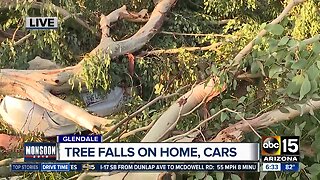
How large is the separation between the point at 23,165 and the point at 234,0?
1112 millimetres

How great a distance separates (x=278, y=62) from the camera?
1.22 metres

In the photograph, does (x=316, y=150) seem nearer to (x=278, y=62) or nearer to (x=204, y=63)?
(x=278, y=62)

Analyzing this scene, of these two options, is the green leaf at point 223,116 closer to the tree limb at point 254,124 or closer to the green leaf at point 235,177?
the tree limb at point 254,124
